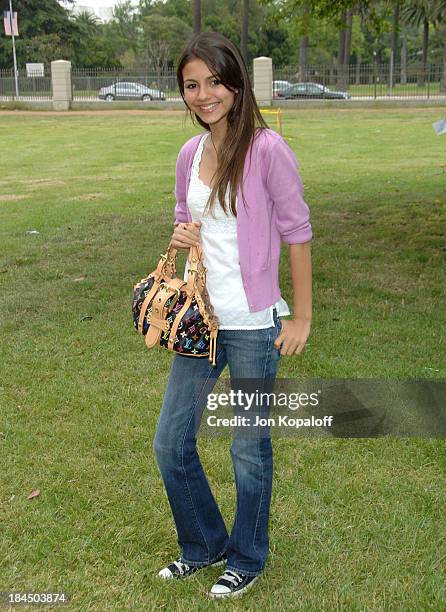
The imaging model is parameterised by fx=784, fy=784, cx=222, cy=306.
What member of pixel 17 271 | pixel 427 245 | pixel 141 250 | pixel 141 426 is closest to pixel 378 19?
pixel 427 245

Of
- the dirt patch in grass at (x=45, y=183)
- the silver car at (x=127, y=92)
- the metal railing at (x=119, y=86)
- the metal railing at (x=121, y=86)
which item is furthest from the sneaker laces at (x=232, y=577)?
the silver car at (x=127, y=92)

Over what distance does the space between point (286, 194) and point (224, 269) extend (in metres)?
0.32

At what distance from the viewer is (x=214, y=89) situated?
8.31 ft

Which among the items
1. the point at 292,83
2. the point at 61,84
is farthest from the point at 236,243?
the point at 292,83

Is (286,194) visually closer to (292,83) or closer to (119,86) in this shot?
(292,83)

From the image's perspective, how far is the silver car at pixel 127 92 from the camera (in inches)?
1715

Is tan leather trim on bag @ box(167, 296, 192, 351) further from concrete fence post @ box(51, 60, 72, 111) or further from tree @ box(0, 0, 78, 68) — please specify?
tree @ box(0, 0, 78, 68)

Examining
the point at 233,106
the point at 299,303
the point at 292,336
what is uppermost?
the point at 233,106

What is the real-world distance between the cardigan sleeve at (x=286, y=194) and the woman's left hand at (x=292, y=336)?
0.91ft

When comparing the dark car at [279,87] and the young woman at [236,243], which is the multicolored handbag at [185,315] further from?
the dark car at [279,87]

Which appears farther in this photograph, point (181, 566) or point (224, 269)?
point (181, 566)

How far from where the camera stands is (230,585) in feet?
9.29

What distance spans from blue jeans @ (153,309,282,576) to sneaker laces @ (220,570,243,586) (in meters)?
0.02

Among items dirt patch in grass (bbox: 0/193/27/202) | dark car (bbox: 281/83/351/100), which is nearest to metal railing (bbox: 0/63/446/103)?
dark car (bbox: 281/83/351/100)
